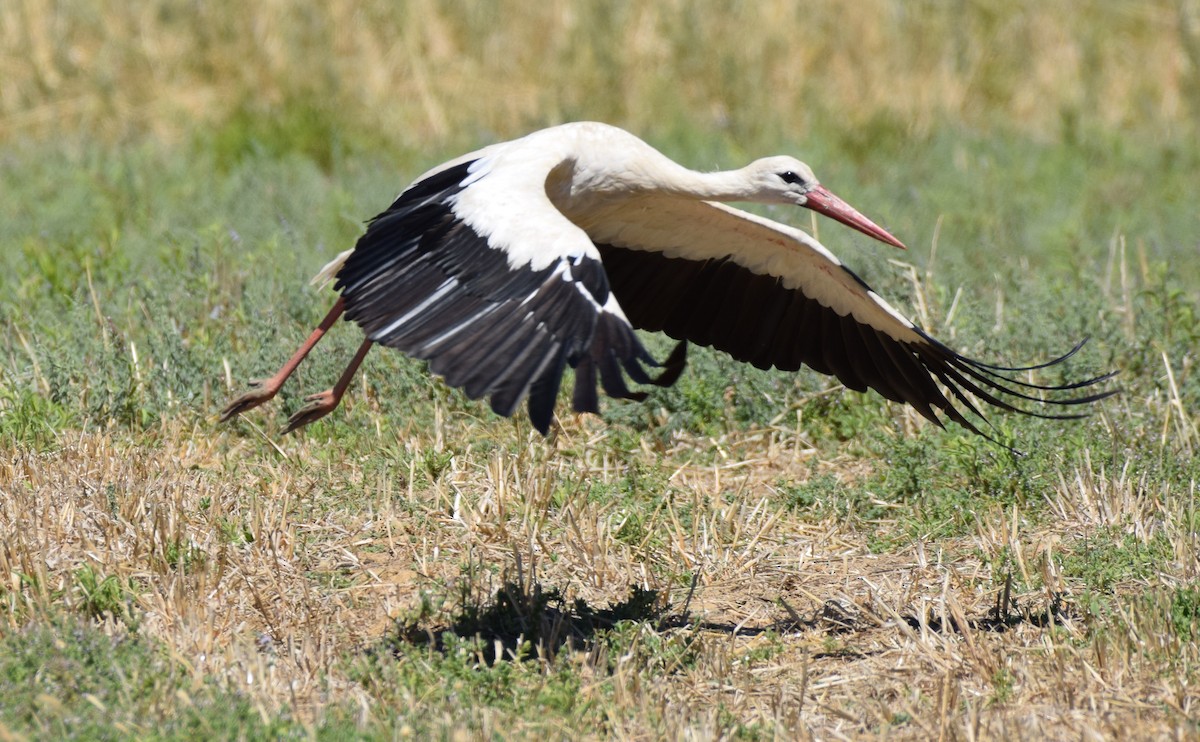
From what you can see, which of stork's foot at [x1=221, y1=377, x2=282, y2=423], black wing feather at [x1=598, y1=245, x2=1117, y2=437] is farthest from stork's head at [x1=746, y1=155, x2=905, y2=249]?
stork's foot at [x1=221, y1=377, x2=282, y2=423]

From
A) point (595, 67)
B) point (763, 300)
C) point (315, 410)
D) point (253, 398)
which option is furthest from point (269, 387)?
point (595, 67)

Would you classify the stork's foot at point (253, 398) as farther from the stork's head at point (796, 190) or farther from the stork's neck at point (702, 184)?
the stork's head at point (796, 190)

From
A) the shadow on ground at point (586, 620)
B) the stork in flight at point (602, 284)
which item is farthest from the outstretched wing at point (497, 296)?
the shadow on ground at point (586, 620)

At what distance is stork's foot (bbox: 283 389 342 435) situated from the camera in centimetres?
548

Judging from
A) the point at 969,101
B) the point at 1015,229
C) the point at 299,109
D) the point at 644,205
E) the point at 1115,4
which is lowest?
the point at 644,205

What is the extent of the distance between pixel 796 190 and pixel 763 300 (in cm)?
42

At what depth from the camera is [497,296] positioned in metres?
4.22

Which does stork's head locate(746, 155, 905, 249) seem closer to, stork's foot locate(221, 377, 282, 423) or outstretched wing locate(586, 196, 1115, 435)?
outstretched wing locate(586, 196, 1115, 435)

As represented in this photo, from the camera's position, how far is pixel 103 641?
4.10 metres

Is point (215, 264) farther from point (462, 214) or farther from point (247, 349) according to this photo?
point (462, 214)

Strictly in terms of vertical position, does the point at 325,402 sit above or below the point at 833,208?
below

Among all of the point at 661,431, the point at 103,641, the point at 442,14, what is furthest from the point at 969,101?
the point at 103,641

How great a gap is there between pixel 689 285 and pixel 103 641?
2.58 meters

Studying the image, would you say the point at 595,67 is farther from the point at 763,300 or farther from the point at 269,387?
the point at 269,387
